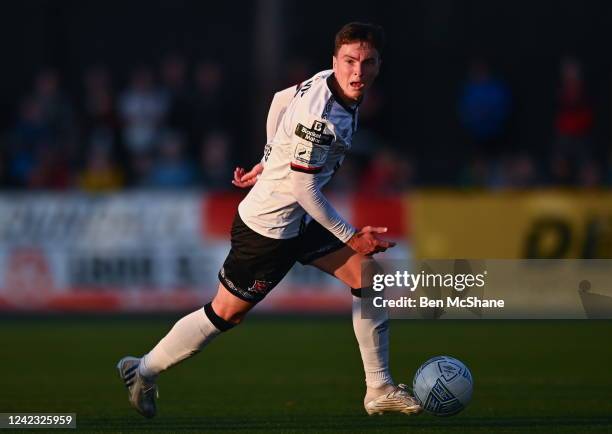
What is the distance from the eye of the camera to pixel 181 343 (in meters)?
8.12

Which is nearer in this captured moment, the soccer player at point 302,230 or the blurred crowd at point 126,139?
the soccer player at point 302,230

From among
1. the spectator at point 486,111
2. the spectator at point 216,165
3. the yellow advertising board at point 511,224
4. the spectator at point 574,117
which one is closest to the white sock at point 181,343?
the yellow advertising board at point 511,224

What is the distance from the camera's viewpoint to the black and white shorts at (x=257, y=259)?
802cm

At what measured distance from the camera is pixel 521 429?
7.76m

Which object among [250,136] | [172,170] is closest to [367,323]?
[172,170]

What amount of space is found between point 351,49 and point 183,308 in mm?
9140

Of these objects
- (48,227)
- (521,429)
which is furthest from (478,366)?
(48,227)

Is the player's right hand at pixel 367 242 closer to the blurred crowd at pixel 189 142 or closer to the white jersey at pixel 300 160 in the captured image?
the white jersey at pixel 300 160

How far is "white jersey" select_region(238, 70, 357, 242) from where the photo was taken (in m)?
7.55

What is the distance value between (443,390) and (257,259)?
1302 millimetres

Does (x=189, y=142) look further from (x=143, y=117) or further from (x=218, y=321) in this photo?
(x=218, y=321)

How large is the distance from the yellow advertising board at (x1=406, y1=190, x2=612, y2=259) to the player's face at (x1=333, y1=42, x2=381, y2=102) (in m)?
8.53

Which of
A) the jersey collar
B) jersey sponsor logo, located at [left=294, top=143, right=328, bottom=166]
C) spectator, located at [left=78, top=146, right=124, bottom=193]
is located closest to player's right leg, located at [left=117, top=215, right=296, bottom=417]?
jersey sponsor logo, located at [left=294, top=143, right=328, bottom=166]

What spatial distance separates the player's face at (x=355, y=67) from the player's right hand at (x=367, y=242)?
2.44ft
